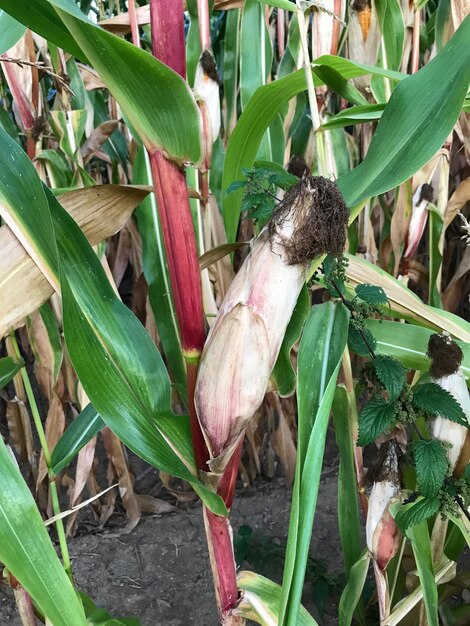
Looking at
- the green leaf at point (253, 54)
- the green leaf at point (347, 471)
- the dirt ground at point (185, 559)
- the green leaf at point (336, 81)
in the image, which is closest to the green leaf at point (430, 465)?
the green leaf at point (347, 471)

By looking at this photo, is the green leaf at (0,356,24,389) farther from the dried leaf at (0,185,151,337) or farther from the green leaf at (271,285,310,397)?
the green leaf at (271,285,310,397)

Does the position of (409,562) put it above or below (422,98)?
below

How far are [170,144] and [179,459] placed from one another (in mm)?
296

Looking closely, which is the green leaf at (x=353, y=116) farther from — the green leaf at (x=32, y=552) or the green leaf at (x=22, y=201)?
the green leaf at (x=32, y=552)

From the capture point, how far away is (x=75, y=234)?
0.55m

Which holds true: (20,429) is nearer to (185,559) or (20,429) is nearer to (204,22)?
(185,559)

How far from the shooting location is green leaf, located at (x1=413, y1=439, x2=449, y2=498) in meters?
0.56

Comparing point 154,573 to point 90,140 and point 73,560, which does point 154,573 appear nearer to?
point 73,560

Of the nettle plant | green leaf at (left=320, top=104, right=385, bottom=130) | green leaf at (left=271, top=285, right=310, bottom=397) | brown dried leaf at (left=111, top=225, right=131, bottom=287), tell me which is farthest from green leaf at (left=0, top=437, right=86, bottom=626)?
brown dried leaf at (left=111, top=225, right=131, bottom=287)

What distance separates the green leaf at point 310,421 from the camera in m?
0.46

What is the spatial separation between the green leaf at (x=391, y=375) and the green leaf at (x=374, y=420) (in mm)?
18

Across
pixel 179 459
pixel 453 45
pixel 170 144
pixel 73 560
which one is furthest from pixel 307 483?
pixel 73 560

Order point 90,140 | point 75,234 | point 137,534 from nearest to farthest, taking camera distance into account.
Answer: point 75,234
point 90,140
point 137,534

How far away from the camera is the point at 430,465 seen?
1.88 feet
